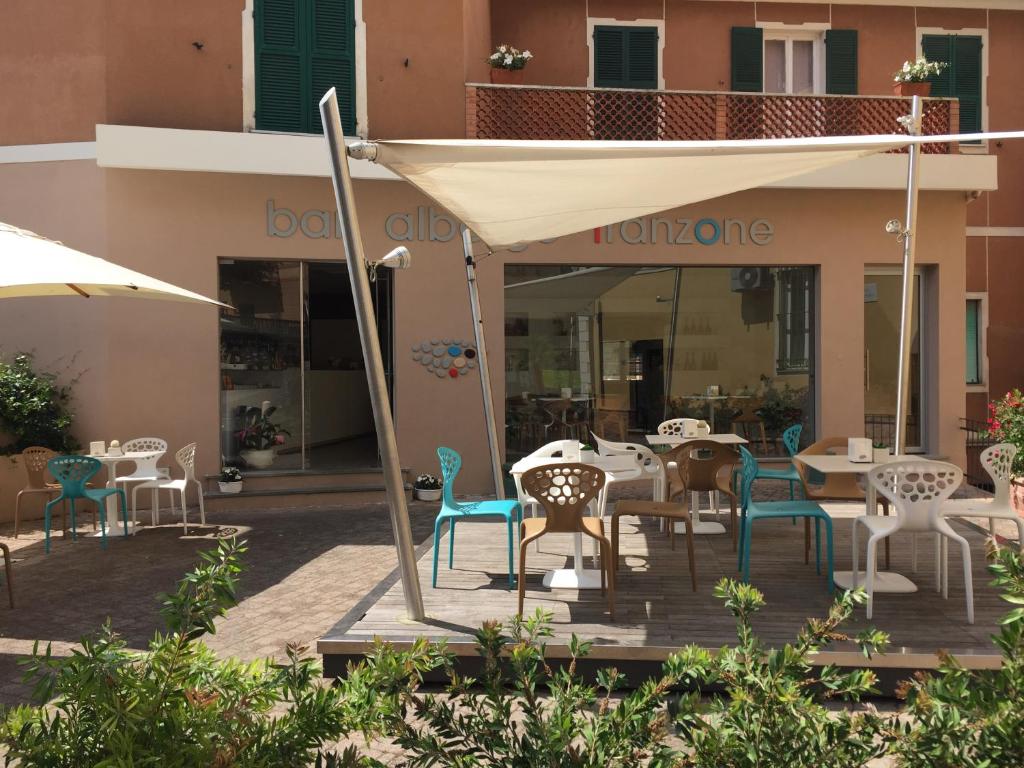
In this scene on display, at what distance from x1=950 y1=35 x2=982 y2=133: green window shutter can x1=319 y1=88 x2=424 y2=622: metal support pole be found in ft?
38.9

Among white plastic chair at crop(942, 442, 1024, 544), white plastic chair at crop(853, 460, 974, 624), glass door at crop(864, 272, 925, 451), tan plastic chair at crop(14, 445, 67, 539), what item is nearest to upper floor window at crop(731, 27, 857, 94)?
glass door at crop(864, 272, 925, 451)

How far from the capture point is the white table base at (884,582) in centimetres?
521

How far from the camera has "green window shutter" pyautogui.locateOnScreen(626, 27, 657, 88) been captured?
1248 centimetres

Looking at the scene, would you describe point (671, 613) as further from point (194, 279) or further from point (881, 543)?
point (194, 279)

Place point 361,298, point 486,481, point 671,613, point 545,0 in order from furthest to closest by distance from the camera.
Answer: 1. point 545,0
2. point 486,481
3. point 671,613
4. point 361,298

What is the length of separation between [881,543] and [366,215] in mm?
6821

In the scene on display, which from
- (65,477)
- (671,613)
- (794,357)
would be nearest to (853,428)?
(794,357)

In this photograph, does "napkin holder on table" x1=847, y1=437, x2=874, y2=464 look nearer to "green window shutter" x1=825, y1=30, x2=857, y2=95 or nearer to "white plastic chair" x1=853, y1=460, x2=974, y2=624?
"white plastic chair" x1=853, y1=460, x2=974, y2=624

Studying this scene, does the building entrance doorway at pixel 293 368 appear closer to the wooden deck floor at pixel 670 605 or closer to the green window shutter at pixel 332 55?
the green window shutter at pixel 332 55

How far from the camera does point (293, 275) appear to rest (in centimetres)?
1058

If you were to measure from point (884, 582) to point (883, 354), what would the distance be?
6771mm

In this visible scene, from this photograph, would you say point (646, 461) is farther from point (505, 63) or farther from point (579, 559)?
point (505, 63)

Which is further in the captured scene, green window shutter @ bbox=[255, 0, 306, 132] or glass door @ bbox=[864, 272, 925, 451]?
glass door @ bbox=[864, 272, 925, 451]

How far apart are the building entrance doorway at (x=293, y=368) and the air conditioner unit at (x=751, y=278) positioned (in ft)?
14.7
